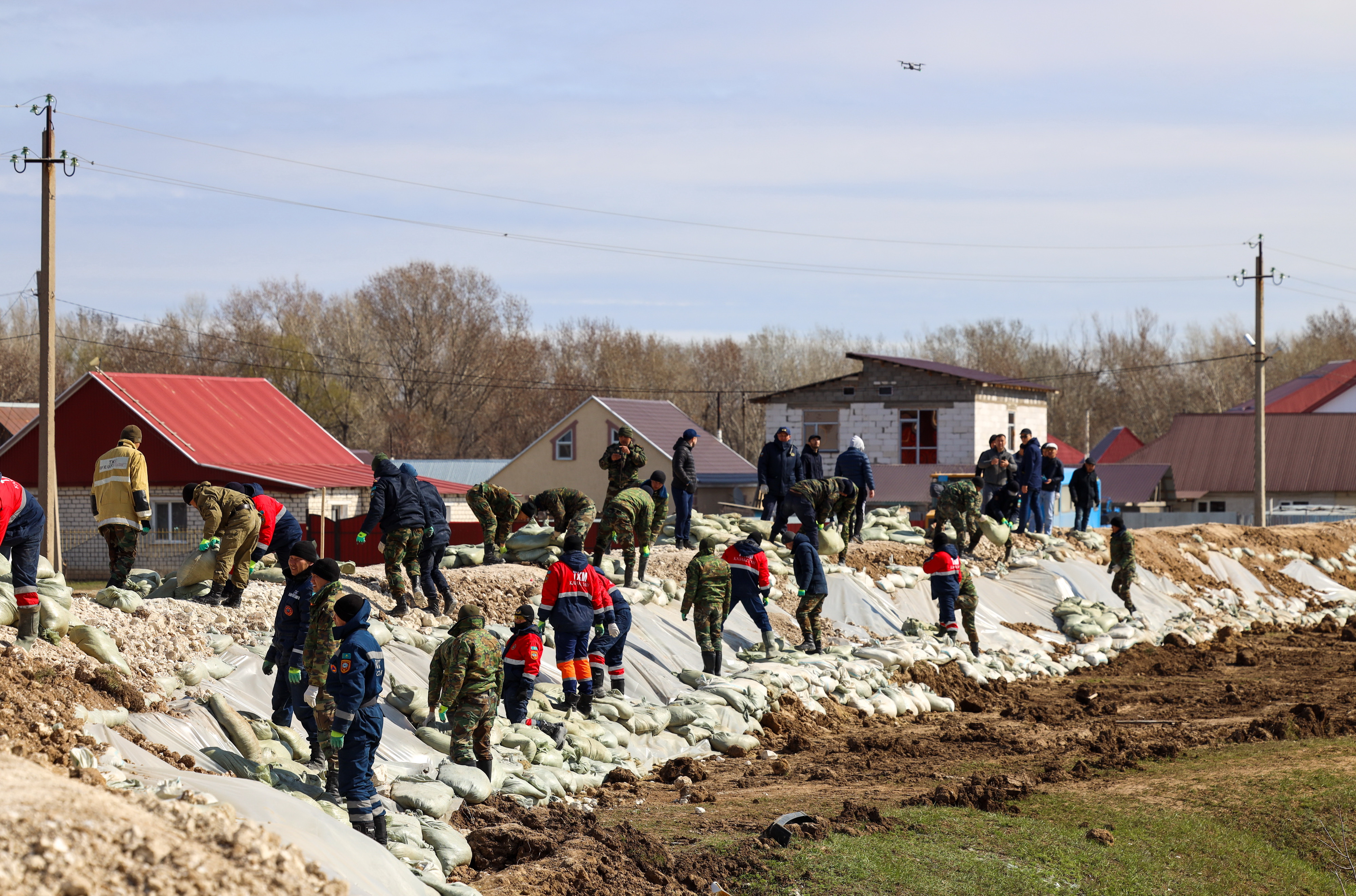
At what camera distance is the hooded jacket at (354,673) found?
7391 millimetres

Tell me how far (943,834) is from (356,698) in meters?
4.08

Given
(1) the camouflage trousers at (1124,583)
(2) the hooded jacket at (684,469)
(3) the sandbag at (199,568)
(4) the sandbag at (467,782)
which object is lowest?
(4) the sandbag at (467,782)

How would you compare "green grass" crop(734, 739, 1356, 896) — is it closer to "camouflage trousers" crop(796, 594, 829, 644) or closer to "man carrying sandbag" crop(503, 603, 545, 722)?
"man carrying sandbag" crop(503, 603, 545, 722)

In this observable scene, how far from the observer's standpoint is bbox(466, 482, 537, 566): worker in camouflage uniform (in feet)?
49.6

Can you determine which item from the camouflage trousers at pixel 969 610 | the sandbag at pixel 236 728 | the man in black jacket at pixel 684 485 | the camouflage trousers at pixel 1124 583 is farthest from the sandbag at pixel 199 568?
the camouflage trousers at pixel 1124 583

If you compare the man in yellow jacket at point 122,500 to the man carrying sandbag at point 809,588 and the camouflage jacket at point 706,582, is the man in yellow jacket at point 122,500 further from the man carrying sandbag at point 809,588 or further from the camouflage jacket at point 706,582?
the man carrying sandbag at point 809,588

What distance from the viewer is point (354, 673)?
7387 millimetres

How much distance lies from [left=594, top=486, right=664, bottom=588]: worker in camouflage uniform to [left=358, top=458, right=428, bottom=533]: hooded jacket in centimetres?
260

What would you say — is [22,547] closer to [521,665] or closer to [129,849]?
[521,665]

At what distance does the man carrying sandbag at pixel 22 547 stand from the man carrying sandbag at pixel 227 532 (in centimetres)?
205

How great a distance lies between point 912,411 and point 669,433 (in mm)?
8236

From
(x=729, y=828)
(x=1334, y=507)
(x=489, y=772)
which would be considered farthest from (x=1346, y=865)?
(x=1334, y=507)

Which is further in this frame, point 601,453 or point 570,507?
point 601,453

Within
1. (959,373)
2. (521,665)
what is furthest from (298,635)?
(959,373)
